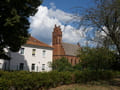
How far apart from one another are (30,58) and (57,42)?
26208mm

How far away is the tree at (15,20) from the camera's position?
36.1 ft

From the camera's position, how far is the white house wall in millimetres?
26406

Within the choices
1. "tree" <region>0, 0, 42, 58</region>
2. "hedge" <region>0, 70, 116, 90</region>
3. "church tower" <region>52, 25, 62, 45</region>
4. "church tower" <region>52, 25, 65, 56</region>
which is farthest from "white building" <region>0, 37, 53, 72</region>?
"church tower" <region>52, 25, 62, 45</region>

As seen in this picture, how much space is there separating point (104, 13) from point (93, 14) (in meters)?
0.82

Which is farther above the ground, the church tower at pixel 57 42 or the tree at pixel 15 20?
the church tower at pixel 57 42

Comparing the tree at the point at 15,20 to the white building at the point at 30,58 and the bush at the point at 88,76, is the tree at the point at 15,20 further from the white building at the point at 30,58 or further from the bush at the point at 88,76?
the white building at the point at 30,58

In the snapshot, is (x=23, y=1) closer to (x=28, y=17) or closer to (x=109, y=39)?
(x=28, y=17)

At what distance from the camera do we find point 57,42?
5422 centimetres

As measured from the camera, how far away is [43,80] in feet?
34.9

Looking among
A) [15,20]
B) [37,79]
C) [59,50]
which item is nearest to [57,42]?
[59,50]

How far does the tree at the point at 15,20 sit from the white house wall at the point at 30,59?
498 inches

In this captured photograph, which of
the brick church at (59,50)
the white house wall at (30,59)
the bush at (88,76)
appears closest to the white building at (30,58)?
the white house wall at (30,59)

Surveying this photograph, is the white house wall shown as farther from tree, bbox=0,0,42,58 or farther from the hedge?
the hedge

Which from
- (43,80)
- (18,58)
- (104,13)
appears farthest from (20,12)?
(18,58)
